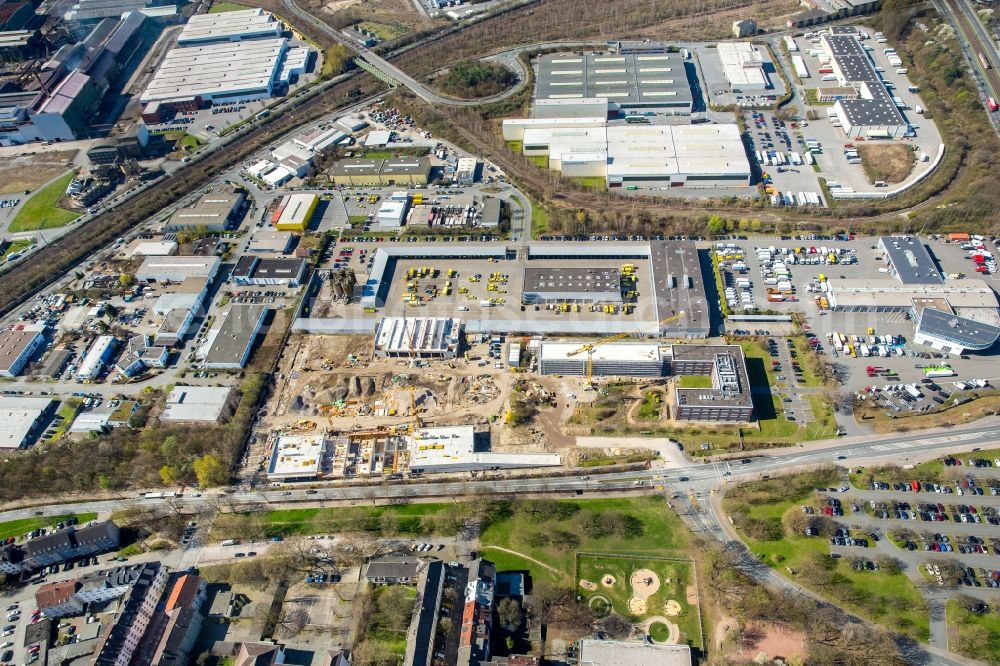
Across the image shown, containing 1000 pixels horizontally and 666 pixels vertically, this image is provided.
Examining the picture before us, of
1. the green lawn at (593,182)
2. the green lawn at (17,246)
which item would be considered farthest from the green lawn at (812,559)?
the green lawn at (17,246)

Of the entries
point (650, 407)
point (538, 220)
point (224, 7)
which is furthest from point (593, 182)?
point (224, 7)

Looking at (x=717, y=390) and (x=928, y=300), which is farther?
(x=928, y=300)

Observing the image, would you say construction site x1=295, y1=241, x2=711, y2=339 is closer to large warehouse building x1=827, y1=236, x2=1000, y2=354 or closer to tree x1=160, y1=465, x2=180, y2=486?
large warehouse building x1=827, y1=236, x2=1000, y2=354

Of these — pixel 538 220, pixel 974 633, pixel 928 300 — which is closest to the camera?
pixel 974 633

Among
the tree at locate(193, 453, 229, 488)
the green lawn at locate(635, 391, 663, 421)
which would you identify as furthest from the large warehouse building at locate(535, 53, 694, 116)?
the tree at locate(193, 453, 229, 488)

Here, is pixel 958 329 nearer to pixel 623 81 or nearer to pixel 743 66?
pixel 743 66

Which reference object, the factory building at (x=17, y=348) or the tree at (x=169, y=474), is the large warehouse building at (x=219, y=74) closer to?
the factory building at (x=17, y=348)

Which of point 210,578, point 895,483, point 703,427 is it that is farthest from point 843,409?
point 210,578
